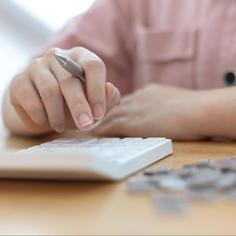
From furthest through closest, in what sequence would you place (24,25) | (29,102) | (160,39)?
(24,25) → (160,39) → (29,102)

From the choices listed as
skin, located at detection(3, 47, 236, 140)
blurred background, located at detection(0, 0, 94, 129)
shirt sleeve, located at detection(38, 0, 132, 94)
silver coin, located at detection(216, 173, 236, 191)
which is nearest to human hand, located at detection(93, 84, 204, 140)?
skin, located at detection(3, 47, 236, 140)

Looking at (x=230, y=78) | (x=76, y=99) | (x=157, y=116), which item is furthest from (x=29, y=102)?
(x=230, y=78)

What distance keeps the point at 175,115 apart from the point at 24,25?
1050 millimetres

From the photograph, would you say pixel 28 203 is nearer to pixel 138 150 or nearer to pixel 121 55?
pixel 138 150

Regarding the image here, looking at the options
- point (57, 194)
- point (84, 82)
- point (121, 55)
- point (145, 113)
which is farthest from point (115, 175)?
point (121, 55)

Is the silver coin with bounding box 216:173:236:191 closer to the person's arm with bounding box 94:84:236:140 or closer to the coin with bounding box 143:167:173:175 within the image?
the coin with bounding box 143:167:173:175

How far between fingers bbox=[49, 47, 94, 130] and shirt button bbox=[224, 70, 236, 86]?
428mm

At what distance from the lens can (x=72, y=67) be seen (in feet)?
2.50

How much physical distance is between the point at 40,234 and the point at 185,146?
43 cm

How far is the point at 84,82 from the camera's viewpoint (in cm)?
77

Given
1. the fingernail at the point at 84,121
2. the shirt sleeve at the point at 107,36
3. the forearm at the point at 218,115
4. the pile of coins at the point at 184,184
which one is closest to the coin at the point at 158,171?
the pile of coins at the point at 184,184

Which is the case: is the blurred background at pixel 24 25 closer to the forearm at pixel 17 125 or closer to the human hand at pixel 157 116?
the forearm at pixel 17 125

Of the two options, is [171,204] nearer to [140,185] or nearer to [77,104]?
[140,185]

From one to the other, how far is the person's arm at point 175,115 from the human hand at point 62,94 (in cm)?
9
